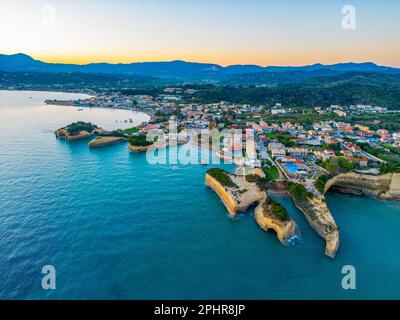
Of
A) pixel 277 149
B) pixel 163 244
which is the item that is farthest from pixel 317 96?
pixel 163 244

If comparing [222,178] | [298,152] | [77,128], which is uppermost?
[77,128]

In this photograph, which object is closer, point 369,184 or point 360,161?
point 369,184

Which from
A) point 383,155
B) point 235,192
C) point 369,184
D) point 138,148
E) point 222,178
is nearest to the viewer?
point 235,192

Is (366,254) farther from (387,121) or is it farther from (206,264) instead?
(387,121)

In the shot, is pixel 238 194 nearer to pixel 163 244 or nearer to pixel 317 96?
pixel 163 244

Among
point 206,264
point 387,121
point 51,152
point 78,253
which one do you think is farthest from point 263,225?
point 387,121

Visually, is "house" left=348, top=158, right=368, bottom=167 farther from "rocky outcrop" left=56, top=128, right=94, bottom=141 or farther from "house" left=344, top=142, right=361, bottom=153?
"rocky outcrop" left=56, top=128, right=94, bottom=141
